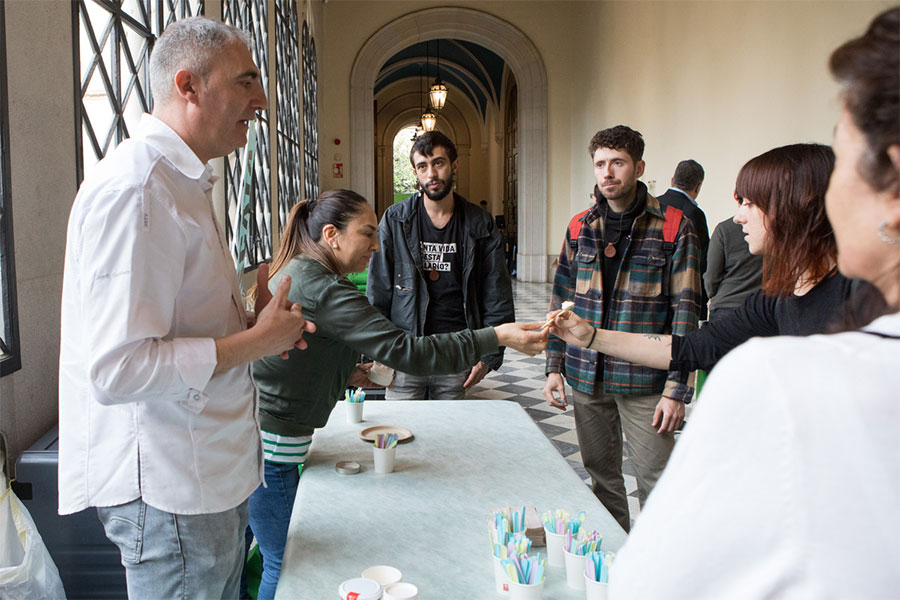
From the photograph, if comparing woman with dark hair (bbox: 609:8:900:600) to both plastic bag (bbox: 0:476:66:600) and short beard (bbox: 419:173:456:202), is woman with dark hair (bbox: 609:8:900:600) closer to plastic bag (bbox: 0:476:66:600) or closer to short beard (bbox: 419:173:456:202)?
plastic bag (bbox: 0:476:66:600)

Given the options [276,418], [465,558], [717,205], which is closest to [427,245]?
[276,418]

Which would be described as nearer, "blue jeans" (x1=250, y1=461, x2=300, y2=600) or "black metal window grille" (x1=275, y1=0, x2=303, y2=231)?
"blue jeans" (x1=250, y1=461, x2=300, y2=600)

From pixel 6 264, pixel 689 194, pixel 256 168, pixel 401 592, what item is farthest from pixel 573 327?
pixel 256 168

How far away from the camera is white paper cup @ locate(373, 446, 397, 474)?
1933 mm

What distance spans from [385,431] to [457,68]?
78.3ft

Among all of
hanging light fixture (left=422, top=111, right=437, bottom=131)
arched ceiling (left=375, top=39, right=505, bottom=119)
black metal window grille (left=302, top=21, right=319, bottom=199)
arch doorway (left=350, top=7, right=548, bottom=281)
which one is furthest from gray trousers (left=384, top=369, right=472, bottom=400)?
arched ceiling (left=375, top=39, right=505, bottom=119)

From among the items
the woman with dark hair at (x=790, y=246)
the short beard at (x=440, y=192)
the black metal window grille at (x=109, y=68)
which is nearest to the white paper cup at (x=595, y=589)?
the woman with dark hair at (x=790, y=246)

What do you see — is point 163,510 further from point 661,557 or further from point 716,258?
point 716,258

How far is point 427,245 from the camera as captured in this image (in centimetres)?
334

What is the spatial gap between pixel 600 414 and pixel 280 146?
703cm

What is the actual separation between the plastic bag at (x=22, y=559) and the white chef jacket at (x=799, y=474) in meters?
1.88

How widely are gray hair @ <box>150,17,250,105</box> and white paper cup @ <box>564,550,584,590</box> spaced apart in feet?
4.32

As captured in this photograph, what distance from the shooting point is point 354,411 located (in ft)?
8.02

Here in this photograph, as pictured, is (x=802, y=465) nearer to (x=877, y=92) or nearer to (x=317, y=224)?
(x=877, y=92)
